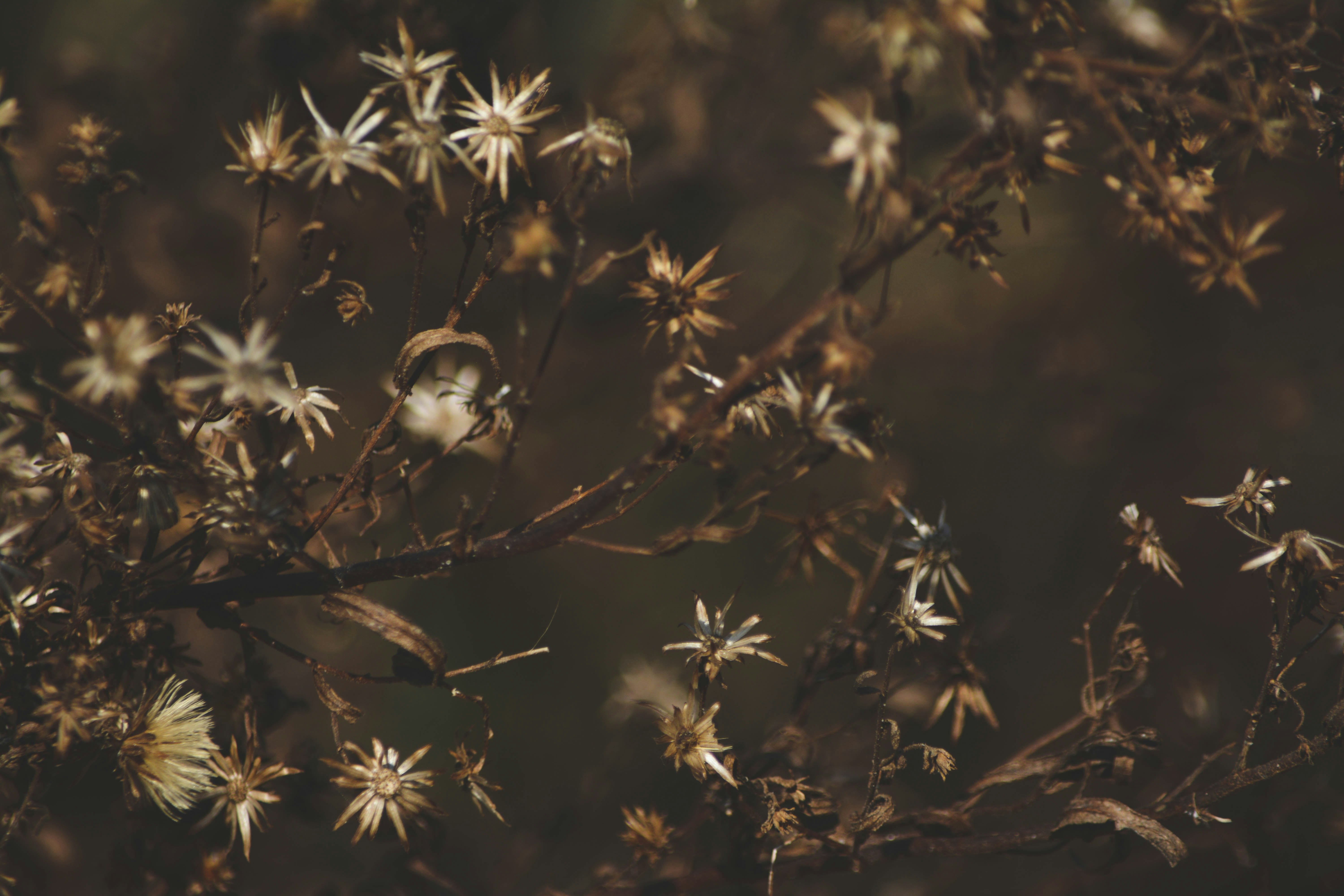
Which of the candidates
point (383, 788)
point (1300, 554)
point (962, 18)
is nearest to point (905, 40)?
point (962, 18)

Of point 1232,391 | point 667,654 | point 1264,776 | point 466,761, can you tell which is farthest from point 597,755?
point 1232,391

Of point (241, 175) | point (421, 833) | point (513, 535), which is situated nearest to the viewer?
point (513, 535)

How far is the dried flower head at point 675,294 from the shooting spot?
412 millimetres

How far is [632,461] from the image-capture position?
1.56ft

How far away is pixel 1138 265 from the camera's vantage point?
0.84 metres

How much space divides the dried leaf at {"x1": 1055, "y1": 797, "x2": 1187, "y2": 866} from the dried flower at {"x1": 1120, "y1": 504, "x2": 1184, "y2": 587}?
139 millimetres

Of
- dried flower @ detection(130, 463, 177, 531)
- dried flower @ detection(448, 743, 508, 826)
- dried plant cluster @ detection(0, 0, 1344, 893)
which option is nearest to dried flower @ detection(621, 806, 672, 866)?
dried plant cluster @ detection(0, 0, 1344, 893)

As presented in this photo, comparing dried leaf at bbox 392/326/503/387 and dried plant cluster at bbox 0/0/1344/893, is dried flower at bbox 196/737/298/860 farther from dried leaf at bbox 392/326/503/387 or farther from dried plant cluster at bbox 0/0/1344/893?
dried leaf at bbox 392/326/503/387

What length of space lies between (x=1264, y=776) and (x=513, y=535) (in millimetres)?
449

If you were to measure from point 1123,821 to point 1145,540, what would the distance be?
165 mm

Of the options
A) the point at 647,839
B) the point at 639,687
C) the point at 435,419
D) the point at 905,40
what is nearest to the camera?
the point at 905,40

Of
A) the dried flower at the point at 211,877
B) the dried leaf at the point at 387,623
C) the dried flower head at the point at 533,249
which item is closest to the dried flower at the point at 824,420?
the dried flower head at the point at 533,249

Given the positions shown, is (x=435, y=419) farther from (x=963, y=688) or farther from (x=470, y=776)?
(x=963, y=688)

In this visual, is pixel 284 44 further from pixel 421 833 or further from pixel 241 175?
pixel 421 833
